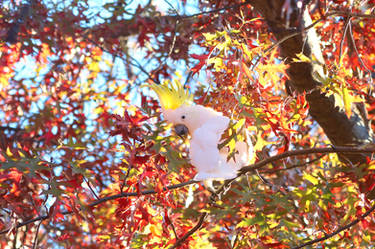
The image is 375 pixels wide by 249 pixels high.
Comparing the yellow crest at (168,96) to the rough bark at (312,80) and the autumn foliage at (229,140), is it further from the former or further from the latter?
the rough bark at (312,80)

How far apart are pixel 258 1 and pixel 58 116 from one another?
1760mm

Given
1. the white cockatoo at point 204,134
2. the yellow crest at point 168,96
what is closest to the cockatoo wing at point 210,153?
the white cockatoo at point 204,134

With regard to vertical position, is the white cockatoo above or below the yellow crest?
below

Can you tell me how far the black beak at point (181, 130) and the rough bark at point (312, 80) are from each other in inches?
22.9

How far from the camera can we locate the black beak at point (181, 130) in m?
1.21

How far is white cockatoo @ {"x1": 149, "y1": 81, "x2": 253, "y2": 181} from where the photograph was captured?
3.77 feet

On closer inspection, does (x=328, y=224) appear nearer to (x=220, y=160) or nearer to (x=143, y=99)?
(x=220, y=160)

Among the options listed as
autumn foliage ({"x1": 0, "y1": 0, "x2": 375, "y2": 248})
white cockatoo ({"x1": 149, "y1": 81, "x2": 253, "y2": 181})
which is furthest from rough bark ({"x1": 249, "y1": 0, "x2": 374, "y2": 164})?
white cockatoo ({"x1": 149, "y1": 81, "x2": 253, "y2": 181})

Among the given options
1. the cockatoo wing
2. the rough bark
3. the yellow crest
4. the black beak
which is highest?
the rough bark

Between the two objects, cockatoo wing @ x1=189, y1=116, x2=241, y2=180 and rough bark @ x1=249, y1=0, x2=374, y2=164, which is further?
rough bark @ x1=249, y1=0, x2=374, y2=164

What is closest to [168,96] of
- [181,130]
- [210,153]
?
[181,130]

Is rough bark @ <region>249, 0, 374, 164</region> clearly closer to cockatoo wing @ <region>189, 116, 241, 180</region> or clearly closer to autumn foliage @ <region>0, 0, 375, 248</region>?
autumn foliage @ <region>0, 0, 375, 248</region>

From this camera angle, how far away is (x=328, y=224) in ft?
5.09

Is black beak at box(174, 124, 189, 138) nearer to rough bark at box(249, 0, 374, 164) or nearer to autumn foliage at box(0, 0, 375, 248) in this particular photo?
autumn foliage at box(0, 0, 375, 248)
